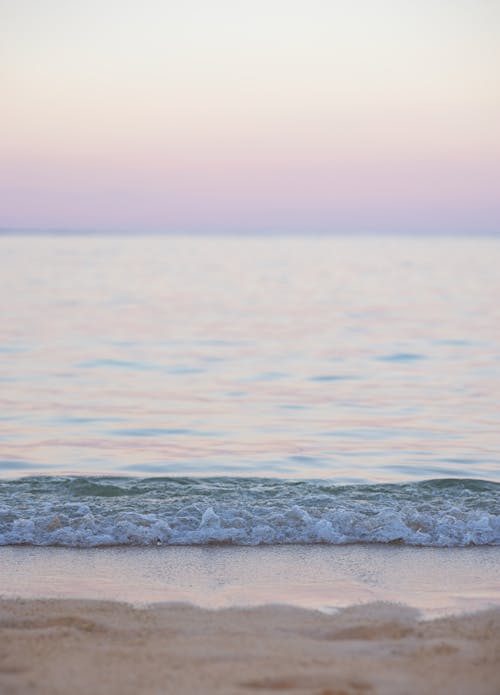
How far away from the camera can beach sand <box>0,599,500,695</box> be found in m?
4.40

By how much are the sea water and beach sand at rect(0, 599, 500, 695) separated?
1.82m

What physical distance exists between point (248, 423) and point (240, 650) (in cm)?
793

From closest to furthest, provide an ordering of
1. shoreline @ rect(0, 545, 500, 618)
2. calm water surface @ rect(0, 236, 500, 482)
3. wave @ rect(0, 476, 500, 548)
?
shoreline @ rect(0, 545, 500, 618) < wave @ rect(0, 476, 500, 548) < calm water surface @ rect(0, 236, 500, 482)

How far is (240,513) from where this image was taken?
25.8 ft

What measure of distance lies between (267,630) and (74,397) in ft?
31.2

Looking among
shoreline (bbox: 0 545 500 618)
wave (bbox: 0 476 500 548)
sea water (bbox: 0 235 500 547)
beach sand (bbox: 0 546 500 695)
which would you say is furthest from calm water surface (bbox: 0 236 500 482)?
beach sand (bbox: 0 546 500 695)

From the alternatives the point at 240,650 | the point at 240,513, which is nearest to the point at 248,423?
the point at 240,513

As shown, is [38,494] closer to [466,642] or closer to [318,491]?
[318,491]

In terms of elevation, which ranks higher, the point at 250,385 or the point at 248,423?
the point at 250,385

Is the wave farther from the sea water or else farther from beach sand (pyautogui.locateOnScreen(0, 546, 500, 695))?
beach sand (pyautogui.locateOnScreen(0, 546, 500, 695))

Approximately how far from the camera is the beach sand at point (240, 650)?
14.4 feet

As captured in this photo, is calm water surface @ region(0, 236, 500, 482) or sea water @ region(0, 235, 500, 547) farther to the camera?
calm water surface @ region(0, 236, 500, 482)

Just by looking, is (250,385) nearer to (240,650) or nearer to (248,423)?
(248,423)

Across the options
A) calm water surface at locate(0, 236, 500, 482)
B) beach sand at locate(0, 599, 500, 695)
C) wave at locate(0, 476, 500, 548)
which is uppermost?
calm water surface at locate(0, 236, 500, 482)
